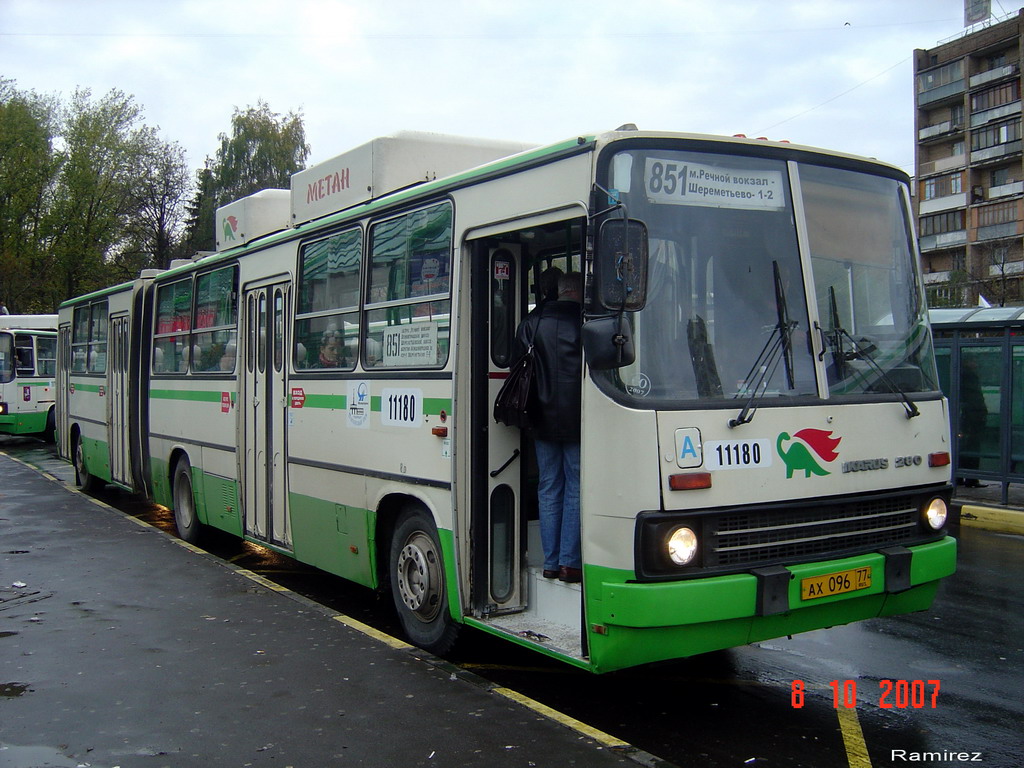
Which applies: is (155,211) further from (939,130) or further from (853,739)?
(853,739)

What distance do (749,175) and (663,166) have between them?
0.52 meters

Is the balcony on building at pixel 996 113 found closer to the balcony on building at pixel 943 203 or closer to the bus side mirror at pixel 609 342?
the balcony on building at pixel 943 203

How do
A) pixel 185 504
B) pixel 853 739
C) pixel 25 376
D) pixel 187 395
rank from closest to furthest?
pixel 853 739, pixel 187 395, pixel 185 504, pixel 25 376

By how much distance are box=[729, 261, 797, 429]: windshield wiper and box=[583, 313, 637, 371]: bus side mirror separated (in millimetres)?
705

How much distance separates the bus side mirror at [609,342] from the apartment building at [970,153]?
5455 centimetres

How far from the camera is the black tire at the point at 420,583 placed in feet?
20.3

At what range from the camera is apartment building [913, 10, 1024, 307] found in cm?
5922

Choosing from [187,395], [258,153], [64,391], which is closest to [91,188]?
[258,153]

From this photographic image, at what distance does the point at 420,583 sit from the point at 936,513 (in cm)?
313

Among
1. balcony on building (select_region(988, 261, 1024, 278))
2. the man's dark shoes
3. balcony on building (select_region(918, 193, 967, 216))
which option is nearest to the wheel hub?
the man's dark shoes

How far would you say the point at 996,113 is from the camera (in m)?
60.9

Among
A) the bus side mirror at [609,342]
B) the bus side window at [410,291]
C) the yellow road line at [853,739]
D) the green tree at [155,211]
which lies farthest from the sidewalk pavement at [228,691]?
the green tree at [155,211]

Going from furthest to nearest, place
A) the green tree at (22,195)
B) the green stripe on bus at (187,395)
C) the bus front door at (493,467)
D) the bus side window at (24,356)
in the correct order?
the green tree at (22,195), the bus side window at (24,356), the green stripe on bus at (187,395), the bus front door at (493,467)

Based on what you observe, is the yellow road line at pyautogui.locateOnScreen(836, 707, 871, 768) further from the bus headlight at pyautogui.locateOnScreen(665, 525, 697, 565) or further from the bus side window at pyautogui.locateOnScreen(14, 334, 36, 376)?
the bus side window at pyautogui.locateOnScreen(14, 334, 36, 376)
